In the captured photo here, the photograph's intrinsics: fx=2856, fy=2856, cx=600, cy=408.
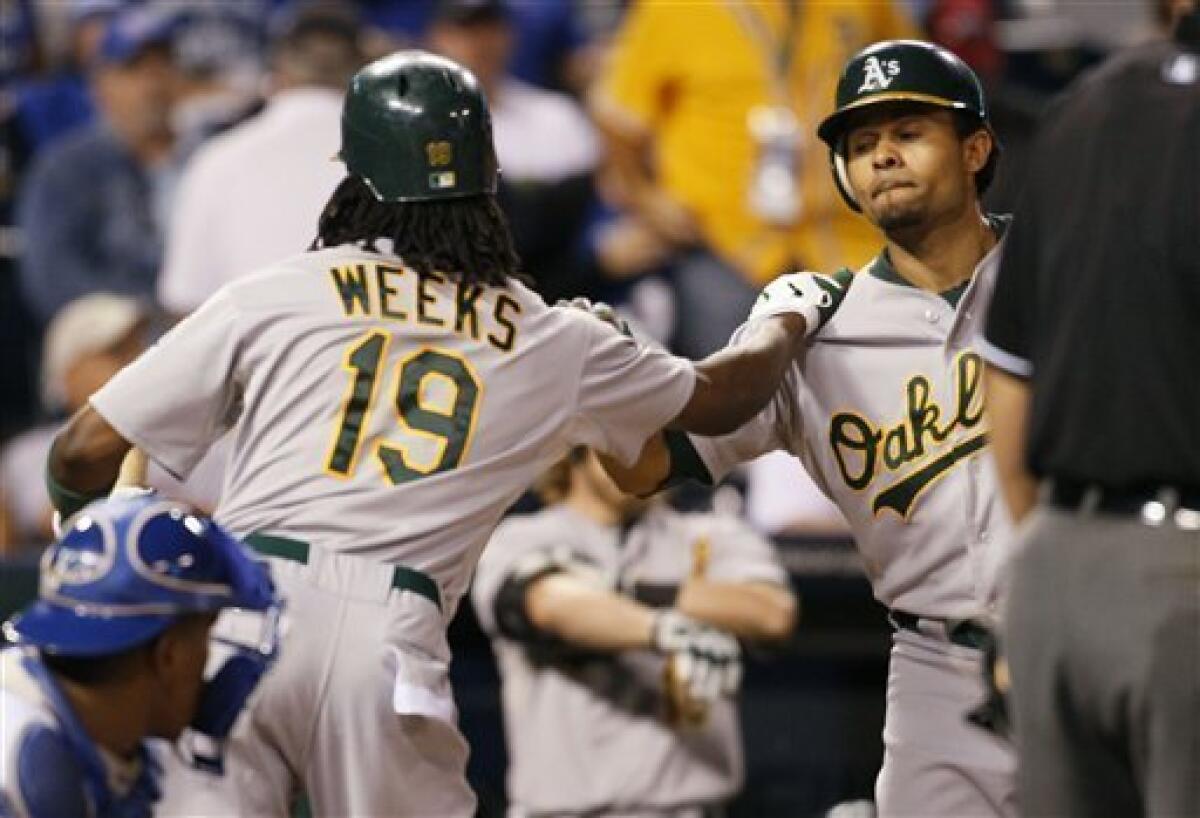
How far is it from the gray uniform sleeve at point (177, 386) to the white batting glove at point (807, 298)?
3.86 ft

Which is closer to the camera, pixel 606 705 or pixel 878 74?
pixel 878 74

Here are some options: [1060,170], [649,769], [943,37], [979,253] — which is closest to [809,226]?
[943,37]

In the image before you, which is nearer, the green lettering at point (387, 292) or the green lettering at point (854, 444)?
the green lettering at point (387, 292)

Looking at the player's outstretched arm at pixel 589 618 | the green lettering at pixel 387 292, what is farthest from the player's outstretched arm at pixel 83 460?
the player's outstretched arm at pixel 589 618

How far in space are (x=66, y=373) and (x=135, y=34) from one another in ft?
5.90

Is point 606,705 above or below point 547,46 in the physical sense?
below

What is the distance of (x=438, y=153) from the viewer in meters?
5.60

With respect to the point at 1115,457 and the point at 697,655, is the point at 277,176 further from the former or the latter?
the point at 1115,457

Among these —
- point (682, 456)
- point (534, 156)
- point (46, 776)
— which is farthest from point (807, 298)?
point (534, 156)

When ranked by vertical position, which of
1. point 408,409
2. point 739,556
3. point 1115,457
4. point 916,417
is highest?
point 1115,457

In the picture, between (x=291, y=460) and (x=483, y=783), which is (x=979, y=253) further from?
(x=483, y=783)

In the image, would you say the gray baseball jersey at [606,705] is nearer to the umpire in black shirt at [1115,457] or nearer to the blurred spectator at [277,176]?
the blurred spectator at [277,176]

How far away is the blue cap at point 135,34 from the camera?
10.4 metres

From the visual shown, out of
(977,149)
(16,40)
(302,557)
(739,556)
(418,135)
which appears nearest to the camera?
(302,557)
